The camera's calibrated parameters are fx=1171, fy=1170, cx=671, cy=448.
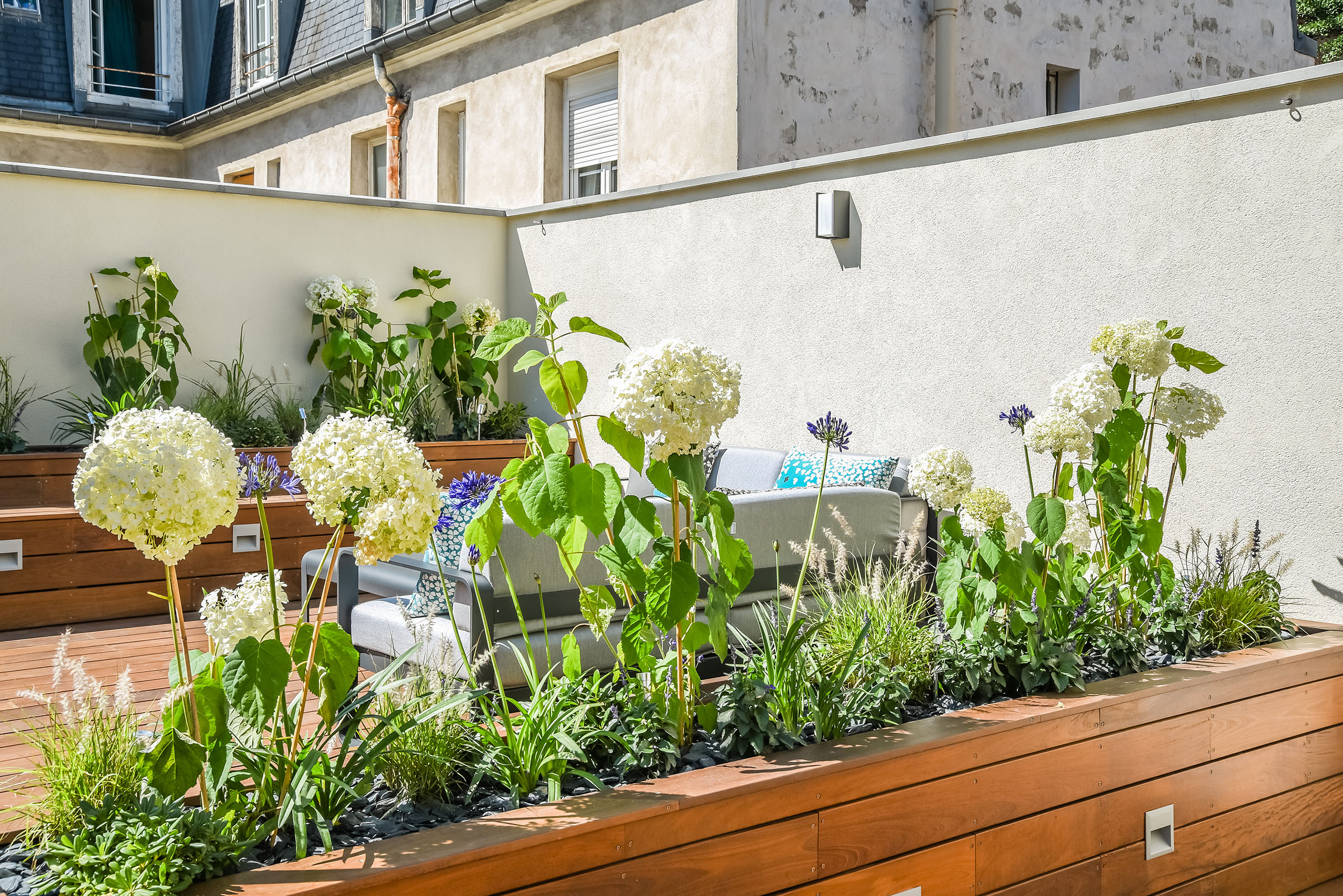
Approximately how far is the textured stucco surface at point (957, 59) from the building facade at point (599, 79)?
15mm

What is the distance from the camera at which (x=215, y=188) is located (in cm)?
724

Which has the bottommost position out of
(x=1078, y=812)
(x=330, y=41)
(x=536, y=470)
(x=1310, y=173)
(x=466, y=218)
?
(x=1078, y=812)

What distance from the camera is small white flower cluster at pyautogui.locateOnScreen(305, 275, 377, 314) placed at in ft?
24.6

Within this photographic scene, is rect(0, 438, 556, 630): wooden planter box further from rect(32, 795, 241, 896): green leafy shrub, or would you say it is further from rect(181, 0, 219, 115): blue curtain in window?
rect(181, 0, 219, 115): blue curtain in window

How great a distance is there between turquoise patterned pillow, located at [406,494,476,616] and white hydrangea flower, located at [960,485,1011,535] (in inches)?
55.1

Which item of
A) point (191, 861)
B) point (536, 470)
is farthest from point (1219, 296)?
point (191, 861)

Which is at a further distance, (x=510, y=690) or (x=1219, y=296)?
(x=1219, y=296)

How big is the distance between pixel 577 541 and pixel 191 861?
2.81 ft

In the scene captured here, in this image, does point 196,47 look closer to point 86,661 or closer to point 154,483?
point 86,661

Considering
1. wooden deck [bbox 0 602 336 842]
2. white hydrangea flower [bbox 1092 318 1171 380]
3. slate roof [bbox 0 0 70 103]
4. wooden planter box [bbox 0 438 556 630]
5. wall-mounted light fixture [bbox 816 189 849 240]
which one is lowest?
wooden deck [bbox 0 602 336 842]

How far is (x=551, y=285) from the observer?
7.77 m

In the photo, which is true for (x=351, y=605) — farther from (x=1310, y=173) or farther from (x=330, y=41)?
(x=330, y=41)

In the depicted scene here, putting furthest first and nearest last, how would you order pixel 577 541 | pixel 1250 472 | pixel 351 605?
pixel 1250 472 → pixel 351 605 → pixel 577 541

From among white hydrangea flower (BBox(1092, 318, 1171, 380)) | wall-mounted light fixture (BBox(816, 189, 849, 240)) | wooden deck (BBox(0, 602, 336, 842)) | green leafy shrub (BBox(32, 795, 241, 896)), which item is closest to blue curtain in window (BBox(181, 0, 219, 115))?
wooden deck (BBox(0, 602, 336, 842))
